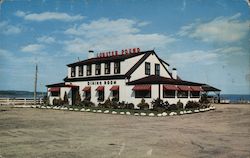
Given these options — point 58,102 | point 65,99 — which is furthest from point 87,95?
point 58,102

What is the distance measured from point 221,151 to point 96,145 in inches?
181

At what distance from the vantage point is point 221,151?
10602 millimetres

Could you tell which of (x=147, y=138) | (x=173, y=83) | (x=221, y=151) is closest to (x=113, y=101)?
(x=173, y=83)

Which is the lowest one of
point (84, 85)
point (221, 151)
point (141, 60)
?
point (221, 151)

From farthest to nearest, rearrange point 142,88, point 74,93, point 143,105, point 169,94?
point 74,93, point 169,94, point 142,88, point 143,105

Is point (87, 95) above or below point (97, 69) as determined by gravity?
below

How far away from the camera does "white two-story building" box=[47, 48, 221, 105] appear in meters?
33.7

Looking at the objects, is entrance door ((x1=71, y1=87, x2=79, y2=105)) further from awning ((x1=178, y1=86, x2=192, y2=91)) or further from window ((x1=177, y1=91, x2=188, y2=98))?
awning ((x1=178, y1=86, x2=192, y2=91))

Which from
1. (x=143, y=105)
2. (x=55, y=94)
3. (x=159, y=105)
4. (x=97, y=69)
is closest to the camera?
(x=159, y=105)

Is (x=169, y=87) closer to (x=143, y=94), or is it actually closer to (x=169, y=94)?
(x=169, y=94)

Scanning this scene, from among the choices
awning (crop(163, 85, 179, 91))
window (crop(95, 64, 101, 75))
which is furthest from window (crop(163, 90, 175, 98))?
window (crop(95, 64, 101, 75))

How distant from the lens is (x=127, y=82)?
1411 inches

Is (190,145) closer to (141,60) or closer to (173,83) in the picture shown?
(173,83)

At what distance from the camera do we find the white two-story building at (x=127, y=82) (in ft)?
111
